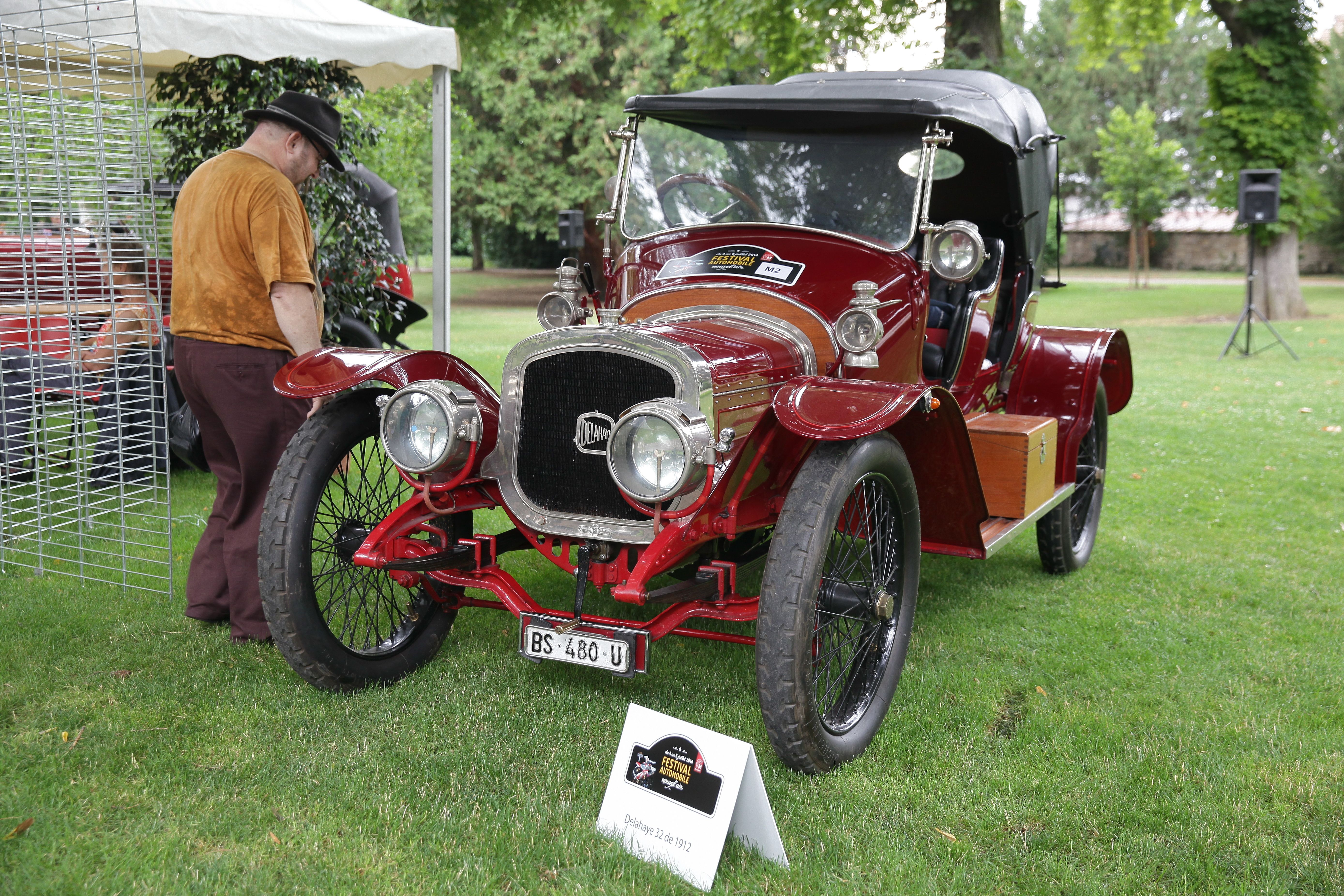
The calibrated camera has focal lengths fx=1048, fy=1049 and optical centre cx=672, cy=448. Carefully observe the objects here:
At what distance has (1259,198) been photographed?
49.2 feet

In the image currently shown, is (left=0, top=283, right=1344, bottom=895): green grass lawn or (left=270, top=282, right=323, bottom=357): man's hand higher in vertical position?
(left=270, top=282, right=323, bottom=357): man's hand

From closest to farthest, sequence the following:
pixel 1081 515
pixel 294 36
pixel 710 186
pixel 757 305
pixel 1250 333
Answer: pixel 757 305 → pixel 710 186 → pixel 1081 515 → pixel 294 36 → pixel 1250 333

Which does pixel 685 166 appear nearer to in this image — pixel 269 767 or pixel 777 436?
pixel 777 436

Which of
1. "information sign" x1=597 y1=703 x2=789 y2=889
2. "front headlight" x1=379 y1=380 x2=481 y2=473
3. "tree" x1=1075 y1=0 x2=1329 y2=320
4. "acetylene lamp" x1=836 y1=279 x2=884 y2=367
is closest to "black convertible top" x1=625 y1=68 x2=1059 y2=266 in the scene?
"acetylene lamp" x1=836 y1=279 x2=884 y2=367

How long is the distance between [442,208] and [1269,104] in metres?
15.3

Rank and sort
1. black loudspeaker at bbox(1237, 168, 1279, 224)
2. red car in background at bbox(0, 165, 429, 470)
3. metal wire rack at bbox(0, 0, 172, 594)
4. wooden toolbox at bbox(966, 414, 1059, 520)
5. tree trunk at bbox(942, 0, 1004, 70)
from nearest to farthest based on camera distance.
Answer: wooden toolbox at bbox(966, 414, 1059, 520) → metal wire rack at bbox(0, 0, 172, 594) → red car in background at bbox(0, 165, 429, 470) → tree trunk at bbox(942, 0, 1004, 70) → black loudspeaker at bbox(1237, 168, 1279, 224)

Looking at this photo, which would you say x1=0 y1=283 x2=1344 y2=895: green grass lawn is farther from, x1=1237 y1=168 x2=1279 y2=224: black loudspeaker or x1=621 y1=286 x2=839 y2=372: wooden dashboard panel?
x1=1237 y1=168 x2=1279 y2=224: black loudspeaker

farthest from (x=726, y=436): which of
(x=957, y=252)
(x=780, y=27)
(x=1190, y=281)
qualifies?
(x=1190, y=281)

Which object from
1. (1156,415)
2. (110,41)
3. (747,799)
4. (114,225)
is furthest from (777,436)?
(1156,415)

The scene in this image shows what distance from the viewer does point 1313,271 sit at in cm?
3538

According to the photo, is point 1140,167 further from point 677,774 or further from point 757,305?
point 677,774

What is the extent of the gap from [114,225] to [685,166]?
2998 millimetres

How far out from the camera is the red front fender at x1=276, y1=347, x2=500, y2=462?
3.43 metres

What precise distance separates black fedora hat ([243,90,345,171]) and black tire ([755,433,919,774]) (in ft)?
7.41
